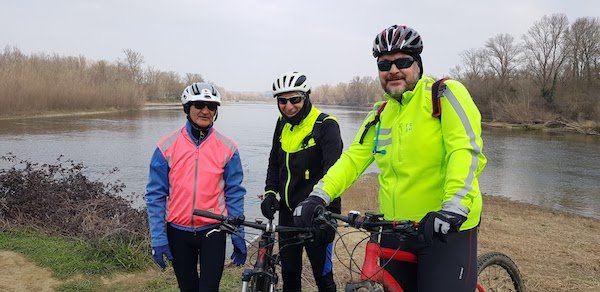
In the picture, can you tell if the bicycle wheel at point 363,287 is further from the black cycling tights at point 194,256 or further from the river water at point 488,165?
the river water at point 488,165

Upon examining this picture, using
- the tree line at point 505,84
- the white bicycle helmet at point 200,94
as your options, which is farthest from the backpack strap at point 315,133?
the tree line at point 505,84

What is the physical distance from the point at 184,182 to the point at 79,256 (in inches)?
129

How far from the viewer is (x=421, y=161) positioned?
2504mm

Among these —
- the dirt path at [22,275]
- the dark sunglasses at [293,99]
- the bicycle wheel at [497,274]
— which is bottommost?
the dirt path at [22,275]

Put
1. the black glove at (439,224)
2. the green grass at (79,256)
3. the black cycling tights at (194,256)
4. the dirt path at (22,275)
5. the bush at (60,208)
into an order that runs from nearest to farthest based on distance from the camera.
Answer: the black glove at (439,224) → the black cycling tights at (194,256) → the dirt path at (22,275) → the green grass at (79,256) → the bush at (60,208)

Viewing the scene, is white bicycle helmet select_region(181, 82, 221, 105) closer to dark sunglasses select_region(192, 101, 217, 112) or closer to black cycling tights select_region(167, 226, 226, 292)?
Result: dark sunglasses select_region(192, 101, 217, 112)

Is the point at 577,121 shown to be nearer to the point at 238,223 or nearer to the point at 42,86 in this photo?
the point at 238,223

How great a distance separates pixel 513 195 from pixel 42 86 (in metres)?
54.6

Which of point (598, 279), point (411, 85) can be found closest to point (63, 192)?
point (411, 85)

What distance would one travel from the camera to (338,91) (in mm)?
184250

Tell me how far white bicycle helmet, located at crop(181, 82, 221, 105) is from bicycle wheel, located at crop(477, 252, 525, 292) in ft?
8.13

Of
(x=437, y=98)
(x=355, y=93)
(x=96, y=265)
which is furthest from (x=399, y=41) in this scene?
(x=355, y=93)

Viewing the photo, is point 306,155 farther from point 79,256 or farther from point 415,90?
point 79,256

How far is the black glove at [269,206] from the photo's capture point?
12.0 feet
